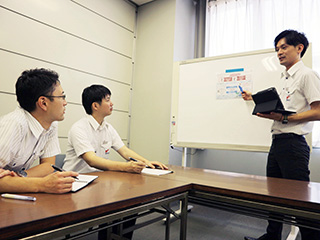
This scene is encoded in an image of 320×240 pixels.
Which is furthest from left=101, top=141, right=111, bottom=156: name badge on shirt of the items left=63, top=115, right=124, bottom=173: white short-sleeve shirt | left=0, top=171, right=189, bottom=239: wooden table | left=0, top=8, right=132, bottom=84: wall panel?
left=0, top=8, right=132, bottom=84: wall panel

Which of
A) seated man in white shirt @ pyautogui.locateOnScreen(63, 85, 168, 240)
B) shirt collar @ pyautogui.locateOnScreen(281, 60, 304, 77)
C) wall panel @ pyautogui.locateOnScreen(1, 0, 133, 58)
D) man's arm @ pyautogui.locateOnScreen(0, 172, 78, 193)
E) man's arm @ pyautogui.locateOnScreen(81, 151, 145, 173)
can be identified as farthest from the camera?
wall panel @ pyautogui.locateOnScreen(1, 0, 133, 58)

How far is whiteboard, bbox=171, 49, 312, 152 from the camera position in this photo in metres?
2.43

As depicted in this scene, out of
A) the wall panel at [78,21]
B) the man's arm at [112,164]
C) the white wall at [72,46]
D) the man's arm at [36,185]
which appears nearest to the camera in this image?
the man's arm at [36,185]

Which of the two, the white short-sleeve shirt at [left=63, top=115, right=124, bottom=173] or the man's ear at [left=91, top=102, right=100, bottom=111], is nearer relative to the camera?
the white short-sleeve shirt at [left=63, top=115, right=124, bottom=173]

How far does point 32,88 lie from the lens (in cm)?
118

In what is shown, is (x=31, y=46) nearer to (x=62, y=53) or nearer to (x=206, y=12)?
(x=62, y=53)

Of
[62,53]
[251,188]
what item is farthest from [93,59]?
[251,188]

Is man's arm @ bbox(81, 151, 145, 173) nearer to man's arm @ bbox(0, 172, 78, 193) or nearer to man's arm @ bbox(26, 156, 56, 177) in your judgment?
man's arm @ bbox(26, 156, 56, 177)

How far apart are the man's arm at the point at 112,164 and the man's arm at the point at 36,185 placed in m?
0.56

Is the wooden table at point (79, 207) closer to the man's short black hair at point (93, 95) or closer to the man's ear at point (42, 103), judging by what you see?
the man's ear at point (42, 103)

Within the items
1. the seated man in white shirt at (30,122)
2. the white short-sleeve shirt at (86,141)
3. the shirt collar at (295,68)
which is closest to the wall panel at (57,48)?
the white short-sleeve shirt at (86,141)

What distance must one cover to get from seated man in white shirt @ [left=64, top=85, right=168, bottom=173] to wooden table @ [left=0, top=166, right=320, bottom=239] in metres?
0.43

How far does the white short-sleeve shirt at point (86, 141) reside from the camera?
1.61 metres

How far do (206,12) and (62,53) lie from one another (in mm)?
2171
